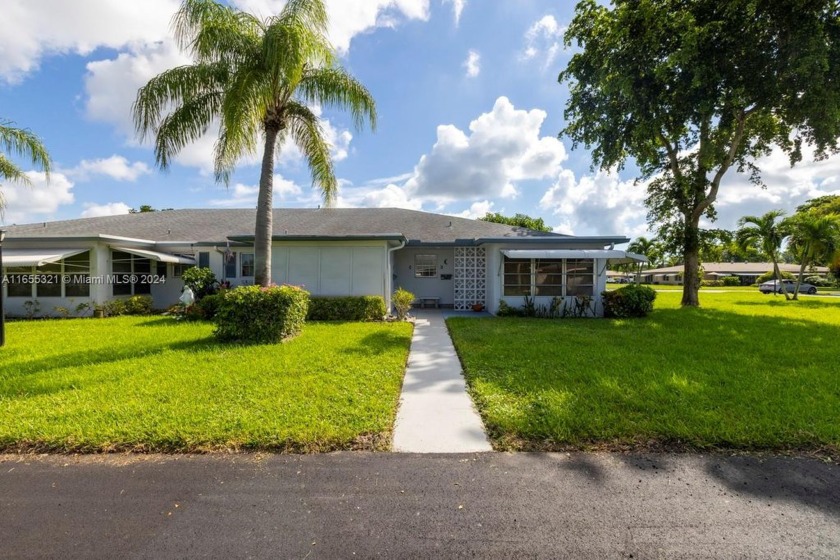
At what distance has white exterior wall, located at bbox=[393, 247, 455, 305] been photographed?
16.7 m

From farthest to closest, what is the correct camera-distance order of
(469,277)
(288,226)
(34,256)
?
(288,226) → (469,277) → (34,256)

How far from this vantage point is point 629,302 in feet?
43.0

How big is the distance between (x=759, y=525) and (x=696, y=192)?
19.0m

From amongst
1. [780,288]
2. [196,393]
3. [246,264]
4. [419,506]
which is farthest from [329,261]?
[780,288]

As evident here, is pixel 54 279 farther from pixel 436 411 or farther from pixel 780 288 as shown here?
pixel 780 288

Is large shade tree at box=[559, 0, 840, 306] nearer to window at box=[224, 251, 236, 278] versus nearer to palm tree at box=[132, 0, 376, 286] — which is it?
palm tree at box=[132, 0, 376, 286]

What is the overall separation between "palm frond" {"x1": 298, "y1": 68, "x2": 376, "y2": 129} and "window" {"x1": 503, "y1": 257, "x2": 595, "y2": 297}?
7.64 m

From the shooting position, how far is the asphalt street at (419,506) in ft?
8.09

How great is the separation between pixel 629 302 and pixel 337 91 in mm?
12552

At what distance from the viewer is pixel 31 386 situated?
555 cm

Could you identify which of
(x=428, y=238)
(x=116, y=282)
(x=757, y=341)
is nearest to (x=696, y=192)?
(x=757, y=341)

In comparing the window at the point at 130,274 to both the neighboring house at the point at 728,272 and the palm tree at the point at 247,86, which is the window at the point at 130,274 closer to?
the palm tree at the point at 247,86

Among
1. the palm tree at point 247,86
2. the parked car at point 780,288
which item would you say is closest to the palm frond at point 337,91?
the palm tree at point 247,86

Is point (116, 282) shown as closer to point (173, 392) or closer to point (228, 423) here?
point (173, 392)
